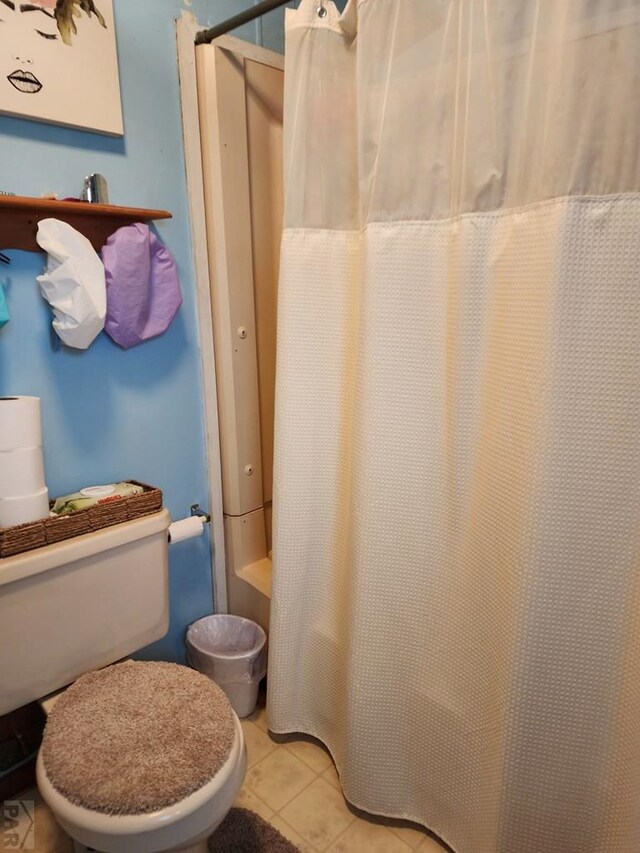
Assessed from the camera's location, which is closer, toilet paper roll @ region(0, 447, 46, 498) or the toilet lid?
the toilet lid

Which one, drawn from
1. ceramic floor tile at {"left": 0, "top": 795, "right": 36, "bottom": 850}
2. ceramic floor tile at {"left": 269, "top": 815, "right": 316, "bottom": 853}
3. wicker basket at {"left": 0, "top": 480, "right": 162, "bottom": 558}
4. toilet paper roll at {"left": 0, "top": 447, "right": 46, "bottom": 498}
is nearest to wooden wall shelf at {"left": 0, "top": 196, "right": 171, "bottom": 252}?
toilet paper roll at {"left": 0, "top": 447, "right": 46, "bottom": 498}

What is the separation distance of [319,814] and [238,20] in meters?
1.98

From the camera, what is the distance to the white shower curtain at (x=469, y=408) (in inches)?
33.6

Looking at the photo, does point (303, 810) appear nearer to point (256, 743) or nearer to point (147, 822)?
point (256, 743)

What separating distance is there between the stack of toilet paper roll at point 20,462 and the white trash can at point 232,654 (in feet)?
A: 2.35

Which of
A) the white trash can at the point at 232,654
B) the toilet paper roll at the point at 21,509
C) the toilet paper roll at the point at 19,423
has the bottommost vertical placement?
the white trash can at the point at 232,654

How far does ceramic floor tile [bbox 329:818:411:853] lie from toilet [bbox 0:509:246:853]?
0.34m

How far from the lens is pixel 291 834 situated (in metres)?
1.29

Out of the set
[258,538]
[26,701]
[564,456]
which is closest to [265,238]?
[258,538]

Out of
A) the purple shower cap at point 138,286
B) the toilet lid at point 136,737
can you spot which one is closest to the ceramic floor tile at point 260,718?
the toilet lid at point 136,737

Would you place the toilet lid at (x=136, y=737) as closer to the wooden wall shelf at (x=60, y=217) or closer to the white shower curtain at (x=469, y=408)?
the white shower curtain at (x=469, y=408)

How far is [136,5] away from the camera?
4.17 feet

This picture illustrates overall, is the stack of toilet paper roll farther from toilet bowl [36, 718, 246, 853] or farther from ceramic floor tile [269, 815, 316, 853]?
ceramic floor tile [269, 815, 316, 853]

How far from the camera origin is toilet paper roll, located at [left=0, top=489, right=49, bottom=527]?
1.12 m
